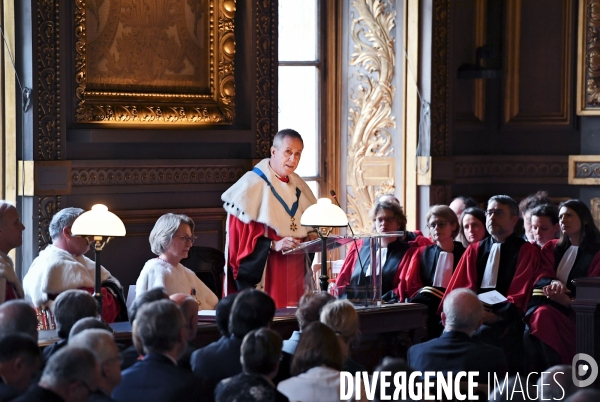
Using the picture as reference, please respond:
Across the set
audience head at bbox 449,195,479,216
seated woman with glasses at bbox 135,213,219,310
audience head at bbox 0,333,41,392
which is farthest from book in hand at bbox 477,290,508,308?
audience head at bbox 0,333,41,392

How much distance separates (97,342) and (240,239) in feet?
10.9

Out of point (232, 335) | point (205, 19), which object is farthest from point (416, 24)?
point (232, 335)

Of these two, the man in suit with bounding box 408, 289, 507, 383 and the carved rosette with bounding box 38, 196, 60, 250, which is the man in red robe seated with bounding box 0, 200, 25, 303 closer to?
the carved rosette with bounding box 38, 196, 60, 250

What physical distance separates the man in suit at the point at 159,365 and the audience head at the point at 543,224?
13.3 ft

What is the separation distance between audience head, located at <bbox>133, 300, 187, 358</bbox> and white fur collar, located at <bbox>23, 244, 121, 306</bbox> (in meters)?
2.01

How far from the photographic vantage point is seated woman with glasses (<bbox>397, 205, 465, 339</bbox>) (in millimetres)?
7094

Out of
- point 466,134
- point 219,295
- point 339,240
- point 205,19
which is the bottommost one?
point 219,295

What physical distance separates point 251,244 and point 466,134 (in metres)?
3.50

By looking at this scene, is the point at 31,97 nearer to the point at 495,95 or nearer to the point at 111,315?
the point at 111,315

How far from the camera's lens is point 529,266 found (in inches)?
273

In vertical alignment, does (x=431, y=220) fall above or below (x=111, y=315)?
above

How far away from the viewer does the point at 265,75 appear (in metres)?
8.23

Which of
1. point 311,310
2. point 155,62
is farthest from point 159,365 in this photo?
point 155,62

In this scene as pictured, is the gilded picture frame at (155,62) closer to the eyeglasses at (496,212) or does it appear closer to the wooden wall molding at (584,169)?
the eyeglasses at (496,212)
